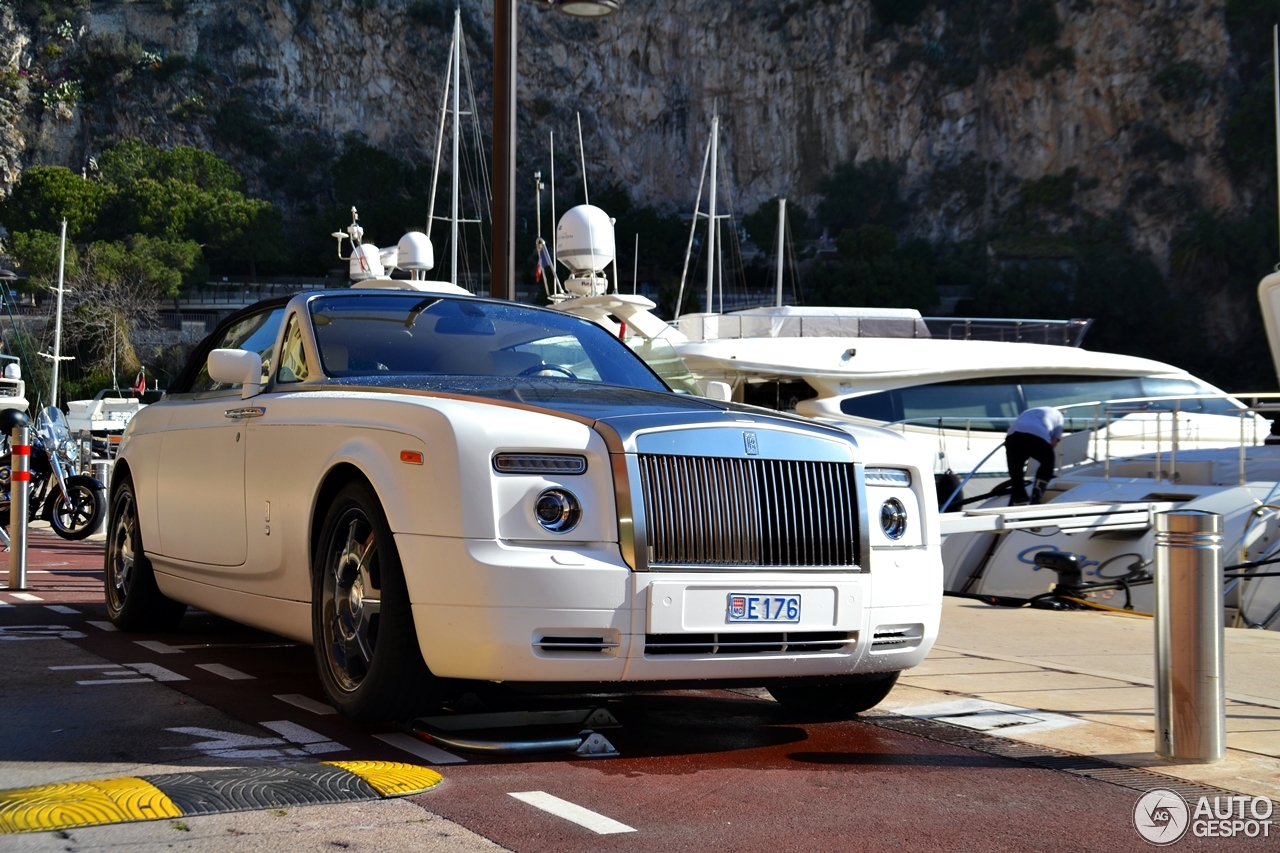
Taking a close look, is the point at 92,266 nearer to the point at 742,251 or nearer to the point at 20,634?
the point at 742,251

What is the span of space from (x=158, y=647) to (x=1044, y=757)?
14.2 feet

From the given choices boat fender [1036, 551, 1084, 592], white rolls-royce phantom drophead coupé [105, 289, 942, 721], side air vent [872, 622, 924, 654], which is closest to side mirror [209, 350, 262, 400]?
white rolls-royce phantom drophead coupé [105, 289, 942, 721]

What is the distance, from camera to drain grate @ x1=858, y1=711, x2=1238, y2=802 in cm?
427

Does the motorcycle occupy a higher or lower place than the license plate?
lower

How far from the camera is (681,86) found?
10962cm

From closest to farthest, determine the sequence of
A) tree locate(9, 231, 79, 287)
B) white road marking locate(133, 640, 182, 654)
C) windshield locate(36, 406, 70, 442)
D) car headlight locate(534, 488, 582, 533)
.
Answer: car headlight locate(534, 488, 582, 533) → white road marking locate(133, 640, 182, 654) → windshield locate(36, 406, 70, 442) → tree locate(9, 231, 79, 287)

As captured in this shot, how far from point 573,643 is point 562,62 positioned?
111 metres

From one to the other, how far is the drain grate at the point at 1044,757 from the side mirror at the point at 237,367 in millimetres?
2901

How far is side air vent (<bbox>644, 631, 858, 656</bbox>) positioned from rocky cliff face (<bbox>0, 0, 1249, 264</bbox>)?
9419 centimetres

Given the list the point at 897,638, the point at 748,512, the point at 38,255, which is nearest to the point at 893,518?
the point at 897,638

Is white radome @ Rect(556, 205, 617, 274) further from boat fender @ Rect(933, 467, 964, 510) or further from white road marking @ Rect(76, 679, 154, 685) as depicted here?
white road marking @ Rect(76, 679, 154, 685)

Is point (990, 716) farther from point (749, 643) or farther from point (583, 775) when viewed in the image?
point (583, 775)

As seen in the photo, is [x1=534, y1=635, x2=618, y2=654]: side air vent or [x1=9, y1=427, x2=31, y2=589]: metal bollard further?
[x1=9, y1=427, x2=31, y2=589]: metal bollard

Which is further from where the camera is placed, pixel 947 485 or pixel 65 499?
pixel 947 485
